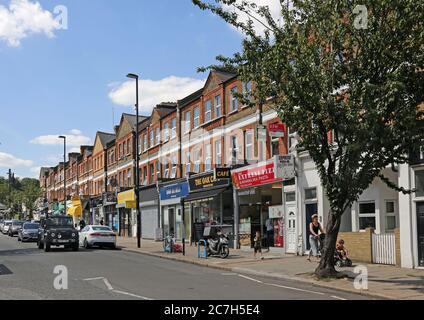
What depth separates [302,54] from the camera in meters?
14.7

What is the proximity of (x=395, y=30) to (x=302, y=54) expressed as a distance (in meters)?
2.42

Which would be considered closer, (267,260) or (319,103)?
(319,103)

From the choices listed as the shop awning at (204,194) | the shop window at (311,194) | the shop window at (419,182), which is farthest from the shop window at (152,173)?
the shop window at (419,182)

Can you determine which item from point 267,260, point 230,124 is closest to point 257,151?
point 230,124

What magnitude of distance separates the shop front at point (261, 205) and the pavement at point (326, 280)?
2088 mm

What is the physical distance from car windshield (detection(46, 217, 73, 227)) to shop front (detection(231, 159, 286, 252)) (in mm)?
10145

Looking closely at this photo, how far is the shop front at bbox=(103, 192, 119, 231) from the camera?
177 ft

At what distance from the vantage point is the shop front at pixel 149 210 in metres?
42.5

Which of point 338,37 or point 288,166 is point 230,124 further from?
point 338,37

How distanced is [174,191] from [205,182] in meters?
5.95

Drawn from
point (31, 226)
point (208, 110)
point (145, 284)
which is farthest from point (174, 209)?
point (145, 284)

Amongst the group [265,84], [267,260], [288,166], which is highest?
[265,84]

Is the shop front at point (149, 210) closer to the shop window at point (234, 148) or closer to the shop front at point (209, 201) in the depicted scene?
the shop front at point (209, 201)

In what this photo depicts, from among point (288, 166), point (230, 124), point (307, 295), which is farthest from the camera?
point (230, 124)
